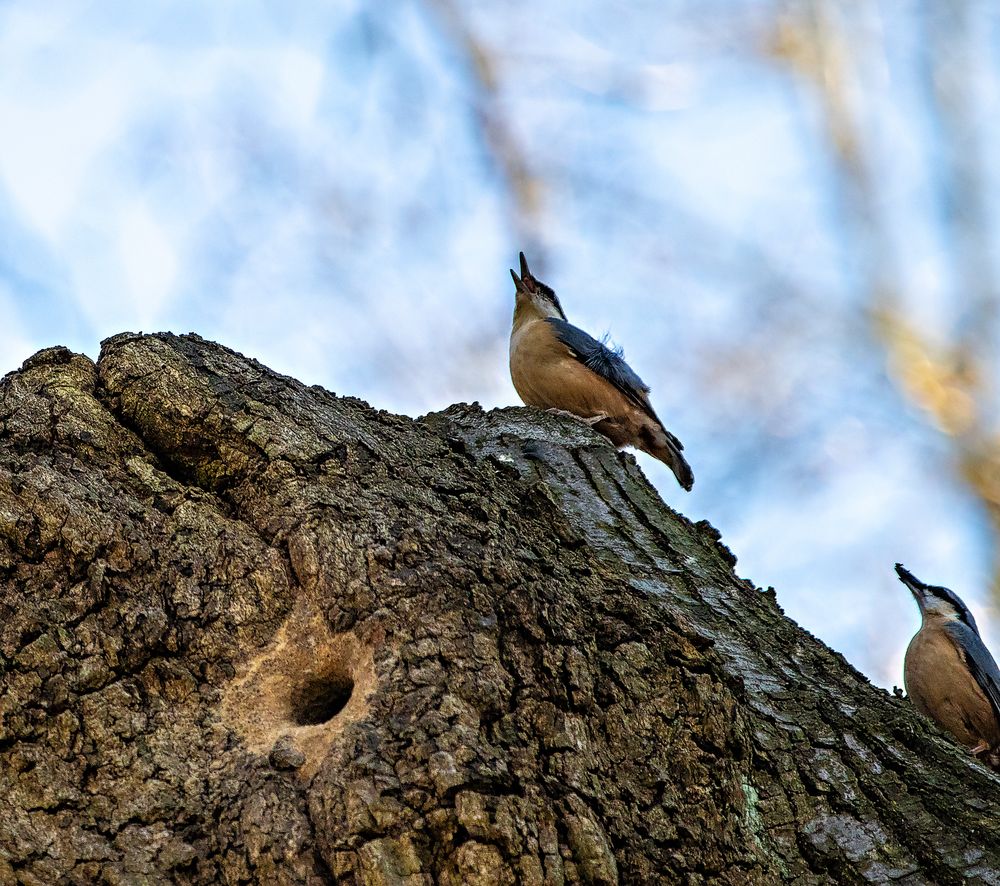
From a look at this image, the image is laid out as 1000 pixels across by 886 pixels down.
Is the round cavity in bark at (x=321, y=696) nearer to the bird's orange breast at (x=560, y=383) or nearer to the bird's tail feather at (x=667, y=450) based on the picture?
the bird's orange breast at (x=560, y=383)

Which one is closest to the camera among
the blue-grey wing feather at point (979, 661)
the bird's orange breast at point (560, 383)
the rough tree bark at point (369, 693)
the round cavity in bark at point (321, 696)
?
the rough tree bark at point (369, 693)

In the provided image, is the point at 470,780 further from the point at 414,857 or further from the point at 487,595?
the point at 487,595

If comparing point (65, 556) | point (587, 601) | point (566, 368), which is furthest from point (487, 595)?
point (566, 368)

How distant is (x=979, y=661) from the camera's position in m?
4.56

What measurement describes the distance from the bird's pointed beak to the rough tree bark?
2602 mm

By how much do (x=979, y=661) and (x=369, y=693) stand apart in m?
3.33

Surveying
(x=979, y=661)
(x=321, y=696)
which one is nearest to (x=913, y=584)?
(x=979, y=661)

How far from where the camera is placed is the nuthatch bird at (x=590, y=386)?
5.39m

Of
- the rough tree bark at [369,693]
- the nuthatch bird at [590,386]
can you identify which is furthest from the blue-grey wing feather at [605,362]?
the rough tree bark at [369,693]

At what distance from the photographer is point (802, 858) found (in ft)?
6.57

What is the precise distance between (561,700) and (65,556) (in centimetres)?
101

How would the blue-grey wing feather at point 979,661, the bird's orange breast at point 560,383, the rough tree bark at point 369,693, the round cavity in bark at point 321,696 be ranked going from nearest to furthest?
the rough tree bark at point 369,693, the round cavity in bark at point 321,696, the blue-grey wing feather at point 979,661, the bird's orange breast at point 560,383

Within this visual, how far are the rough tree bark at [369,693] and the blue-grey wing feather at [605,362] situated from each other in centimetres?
277

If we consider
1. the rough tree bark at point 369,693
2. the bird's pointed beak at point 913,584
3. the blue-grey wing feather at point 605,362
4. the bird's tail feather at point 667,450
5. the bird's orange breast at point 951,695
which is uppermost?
the blue-grey wing feather at point 605,362
